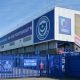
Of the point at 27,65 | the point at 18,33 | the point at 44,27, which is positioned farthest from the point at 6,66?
the point at 18,33

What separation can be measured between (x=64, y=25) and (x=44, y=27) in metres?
4.73

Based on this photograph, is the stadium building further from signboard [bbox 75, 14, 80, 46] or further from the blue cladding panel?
the blue cladding panel

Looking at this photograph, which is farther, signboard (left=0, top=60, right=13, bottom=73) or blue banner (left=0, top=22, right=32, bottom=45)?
blue banner (left=0, top=22, right=32, bottom=45)

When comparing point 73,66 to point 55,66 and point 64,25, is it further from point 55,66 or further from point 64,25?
point 64,25

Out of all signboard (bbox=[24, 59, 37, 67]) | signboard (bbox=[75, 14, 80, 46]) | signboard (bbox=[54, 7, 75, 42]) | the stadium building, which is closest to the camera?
signboard (bbox=[24, 59, 37, 67])

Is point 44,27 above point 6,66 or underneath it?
above

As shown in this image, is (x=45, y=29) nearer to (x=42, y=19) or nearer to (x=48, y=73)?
(x=42, y=19)

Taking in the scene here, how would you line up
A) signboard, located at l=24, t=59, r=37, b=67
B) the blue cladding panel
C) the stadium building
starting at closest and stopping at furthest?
signboard, located at l=24, t=59, r=37, b=67 → the blue cladding panel → the stadium building

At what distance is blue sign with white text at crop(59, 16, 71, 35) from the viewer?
187 ft

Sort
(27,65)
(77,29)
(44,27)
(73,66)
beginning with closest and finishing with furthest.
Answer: (27,65), (73,66), (44,27), (77,29)

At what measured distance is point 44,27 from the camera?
5928cm

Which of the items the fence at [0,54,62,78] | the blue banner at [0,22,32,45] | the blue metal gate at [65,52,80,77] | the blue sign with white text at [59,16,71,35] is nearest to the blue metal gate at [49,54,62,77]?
the fence at [0,54,62,78]

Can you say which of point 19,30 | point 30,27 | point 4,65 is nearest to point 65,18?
point 30,27

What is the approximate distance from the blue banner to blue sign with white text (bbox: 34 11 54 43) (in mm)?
4849
